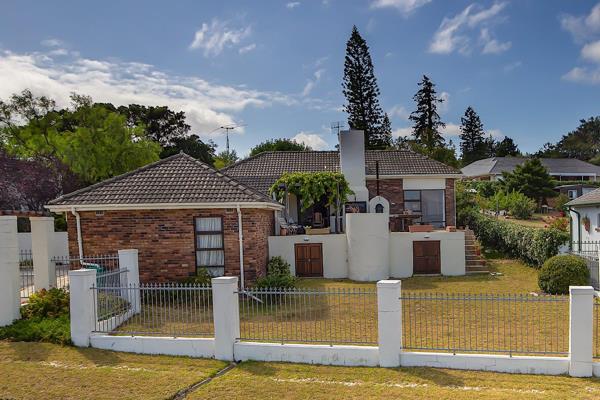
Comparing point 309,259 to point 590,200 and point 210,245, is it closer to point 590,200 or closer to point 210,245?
point 210,245

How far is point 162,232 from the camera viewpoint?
46.9 feet

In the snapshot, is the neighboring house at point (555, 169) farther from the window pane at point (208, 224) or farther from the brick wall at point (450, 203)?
the window pane at point (208, 224)

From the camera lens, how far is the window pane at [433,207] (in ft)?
79.9

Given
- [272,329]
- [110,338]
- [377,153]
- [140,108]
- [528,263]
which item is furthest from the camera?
[140,108]

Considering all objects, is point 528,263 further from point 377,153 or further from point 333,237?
point 377,153

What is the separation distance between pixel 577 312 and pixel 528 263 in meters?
13.4

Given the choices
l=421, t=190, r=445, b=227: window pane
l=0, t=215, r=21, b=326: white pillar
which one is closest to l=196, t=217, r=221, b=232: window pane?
l=0, t=215, r=21, b=326: white pillar

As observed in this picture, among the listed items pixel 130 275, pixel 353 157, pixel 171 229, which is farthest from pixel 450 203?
pixel 130 275

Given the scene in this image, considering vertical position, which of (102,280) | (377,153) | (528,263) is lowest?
(528,263)

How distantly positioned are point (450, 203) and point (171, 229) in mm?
15923

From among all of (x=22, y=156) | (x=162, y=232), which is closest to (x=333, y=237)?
(x=162, y=232)

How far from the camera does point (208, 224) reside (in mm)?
14430

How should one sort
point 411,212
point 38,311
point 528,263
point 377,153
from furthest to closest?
1. point 377,153
2. point 411,212
3. point 528,263
4. point 38,311

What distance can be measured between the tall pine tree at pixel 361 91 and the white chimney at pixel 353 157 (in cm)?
2277
